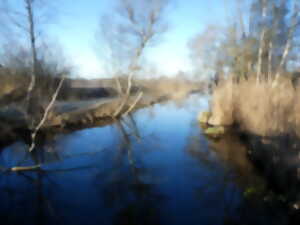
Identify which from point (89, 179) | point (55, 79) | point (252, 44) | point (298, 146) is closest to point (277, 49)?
point (252, 44)

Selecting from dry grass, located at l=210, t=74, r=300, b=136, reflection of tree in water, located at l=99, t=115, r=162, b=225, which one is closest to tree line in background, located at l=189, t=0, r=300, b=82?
dry grass, located at l=210, t=74, r=300, b=136

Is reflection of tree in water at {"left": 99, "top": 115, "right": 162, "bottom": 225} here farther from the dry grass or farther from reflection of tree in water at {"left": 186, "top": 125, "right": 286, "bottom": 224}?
the dry grass

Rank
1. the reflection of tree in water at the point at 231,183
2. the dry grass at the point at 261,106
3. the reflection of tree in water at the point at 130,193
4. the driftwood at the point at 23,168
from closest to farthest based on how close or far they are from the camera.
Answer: the reflection of tree in water at the point at 231,183 → the reflection of tree in water at the point at 130,193 → the dry grass at the point at 261,106 → the driftwood at the point at 23,168

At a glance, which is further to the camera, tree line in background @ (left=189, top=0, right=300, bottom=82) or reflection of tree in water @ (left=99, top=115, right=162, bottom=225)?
tree line in background @ (left=189, top=0, right=300, bottom=82)

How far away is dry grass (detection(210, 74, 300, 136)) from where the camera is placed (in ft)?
14.9

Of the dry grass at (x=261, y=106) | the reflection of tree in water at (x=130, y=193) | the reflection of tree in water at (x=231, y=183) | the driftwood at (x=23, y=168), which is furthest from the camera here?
the driftwood at (x=23, y=168)

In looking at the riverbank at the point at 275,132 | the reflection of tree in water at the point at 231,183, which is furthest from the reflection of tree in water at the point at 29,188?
the riverbank at the point at 275,132

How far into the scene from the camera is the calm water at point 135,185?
11.5 feet

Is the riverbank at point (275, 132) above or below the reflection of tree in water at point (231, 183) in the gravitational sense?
above

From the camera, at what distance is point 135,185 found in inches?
180

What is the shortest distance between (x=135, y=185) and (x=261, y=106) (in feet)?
14.1

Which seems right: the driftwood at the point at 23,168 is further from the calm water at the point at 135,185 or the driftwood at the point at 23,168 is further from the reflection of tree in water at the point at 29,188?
the calm water at the point at 135,185

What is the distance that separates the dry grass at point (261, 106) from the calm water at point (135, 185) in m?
1.15

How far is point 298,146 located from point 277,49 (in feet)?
25.6
